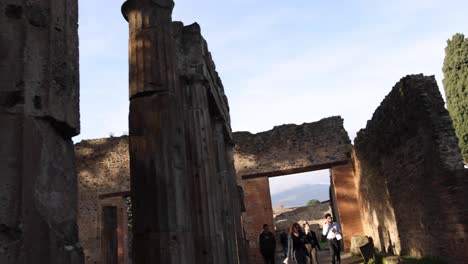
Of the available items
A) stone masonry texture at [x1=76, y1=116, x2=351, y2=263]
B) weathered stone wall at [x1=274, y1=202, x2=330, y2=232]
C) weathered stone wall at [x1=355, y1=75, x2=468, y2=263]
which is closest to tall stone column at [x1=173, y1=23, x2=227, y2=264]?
weathered stone wall at [x1=355, y1=75, x2=468, y2=263]

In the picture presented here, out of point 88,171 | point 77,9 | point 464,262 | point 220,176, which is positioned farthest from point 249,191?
point 77,9

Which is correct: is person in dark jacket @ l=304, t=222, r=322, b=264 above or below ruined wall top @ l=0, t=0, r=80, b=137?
below

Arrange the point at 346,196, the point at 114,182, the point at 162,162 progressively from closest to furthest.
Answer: the point at 162,162
the point at 346,196
the point at 114,182

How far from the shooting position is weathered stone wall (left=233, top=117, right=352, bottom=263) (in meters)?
16.2

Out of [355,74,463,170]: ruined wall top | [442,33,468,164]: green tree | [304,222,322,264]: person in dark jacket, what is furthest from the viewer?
[442,33,468,164]: green tree

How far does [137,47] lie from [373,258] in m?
8.69

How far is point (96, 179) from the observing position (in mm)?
16906

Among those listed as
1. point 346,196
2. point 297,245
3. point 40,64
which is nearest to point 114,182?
point 346,196

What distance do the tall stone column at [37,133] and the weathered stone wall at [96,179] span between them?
14681 millimetres

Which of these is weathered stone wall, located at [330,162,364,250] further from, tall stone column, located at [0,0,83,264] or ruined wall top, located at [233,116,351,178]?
tall stone column, located at [0,0,83,264]

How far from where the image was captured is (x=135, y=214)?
4559 millimetres

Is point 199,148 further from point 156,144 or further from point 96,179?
point 96,179

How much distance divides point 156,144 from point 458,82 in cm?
1991

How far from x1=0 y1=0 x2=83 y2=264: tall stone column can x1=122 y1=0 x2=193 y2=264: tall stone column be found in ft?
7.77
